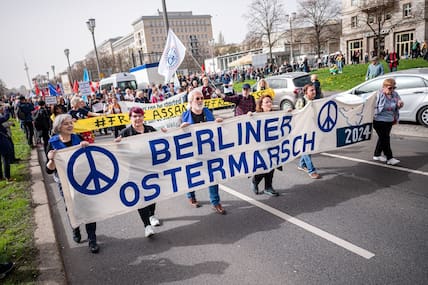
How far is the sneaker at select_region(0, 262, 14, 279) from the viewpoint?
3.46 metres

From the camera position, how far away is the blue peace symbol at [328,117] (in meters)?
5.49

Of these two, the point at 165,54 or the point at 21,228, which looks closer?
the point at 21,228

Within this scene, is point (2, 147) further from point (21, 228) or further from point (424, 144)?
point (424, 144)

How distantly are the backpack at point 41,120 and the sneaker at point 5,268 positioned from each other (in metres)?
7.17

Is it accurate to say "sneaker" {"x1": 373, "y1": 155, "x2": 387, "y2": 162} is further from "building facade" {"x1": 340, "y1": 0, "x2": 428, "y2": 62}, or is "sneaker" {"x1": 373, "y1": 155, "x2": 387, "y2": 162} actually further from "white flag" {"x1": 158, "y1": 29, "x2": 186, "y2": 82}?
"building facade" {"x1": 340, "y1": 0, "x2": 428, "y2": 62}

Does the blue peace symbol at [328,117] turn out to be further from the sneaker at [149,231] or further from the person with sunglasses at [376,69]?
the person with sunglasses at [376,69]

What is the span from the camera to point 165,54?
9773mm

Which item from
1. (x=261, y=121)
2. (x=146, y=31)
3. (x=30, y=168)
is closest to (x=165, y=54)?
(x=30, y=168)

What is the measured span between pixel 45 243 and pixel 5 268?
69cm

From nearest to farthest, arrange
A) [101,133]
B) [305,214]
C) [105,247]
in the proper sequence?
[105,247]
[305,214]
[101,133]

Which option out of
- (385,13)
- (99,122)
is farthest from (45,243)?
(385,13)

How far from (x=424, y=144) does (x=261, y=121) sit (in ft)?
15.8

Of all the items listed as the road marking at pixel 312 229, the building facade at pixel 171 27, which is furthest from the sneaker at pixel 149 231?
the building facade at pixel 171 27

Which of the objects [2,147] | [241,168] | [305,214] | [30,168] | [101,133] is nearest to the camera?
[305,214]
